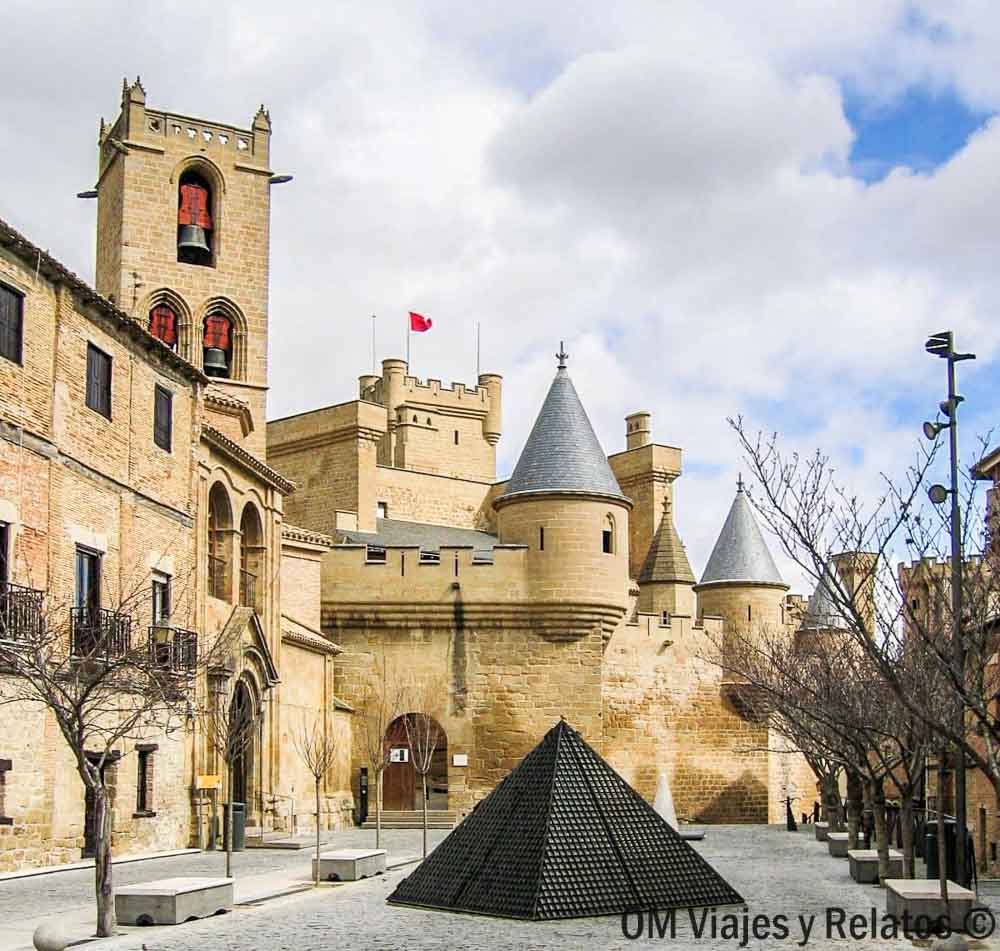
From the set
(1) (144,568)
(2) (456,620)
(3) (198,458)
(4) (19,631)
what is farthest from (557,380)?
(4) (19,631)

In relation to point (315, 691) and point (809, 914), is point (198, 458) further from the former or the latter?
point (809, 914)

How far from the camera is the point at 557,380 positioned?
4188 cm

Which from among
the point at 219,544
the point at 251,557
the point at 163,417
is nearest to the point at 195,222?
the point at 251,557

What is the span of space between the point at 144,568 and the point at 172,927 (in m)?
11.5

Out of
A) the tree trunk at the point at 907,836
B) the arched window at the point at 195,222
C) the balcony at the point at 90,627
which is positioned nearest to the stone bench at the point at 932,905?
the tree trunk at the point at 907,836

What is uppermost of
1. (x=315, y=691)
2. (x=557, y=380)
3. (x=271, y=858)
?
(x=557, y=380)

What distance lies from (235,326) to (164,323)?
5.71 ft

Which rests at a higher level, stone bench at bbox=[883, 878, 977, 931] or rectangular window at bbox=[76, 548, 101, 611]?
rectangular window at bbox=[76, 548, 101, 611]

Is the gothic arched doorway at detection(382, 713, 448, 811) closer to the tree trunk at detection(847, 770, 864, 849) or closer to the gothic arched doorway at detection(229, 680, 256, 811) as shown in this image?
the gothic arched doorway at detection(229, 680, 256, 811)

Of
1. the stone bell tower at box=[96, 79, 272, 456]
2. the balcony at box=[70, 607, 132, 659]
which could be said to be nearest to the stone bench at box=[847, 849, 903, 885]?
the balcony at box=[70, 607, 132, 659]

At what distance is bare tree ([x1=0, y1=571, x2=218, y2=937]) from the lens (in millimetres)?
14820

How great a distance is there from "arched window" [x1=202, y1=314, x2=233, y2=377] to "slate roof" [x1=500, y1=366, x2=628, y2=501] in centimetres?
792

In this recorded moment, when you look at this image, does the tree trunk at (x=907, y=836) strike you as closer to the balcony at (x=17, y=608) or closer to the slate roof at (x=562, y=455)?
the balcony at (x=17, y=608)

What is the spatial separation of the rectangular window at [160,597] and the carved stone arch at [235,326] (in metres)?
10.4
